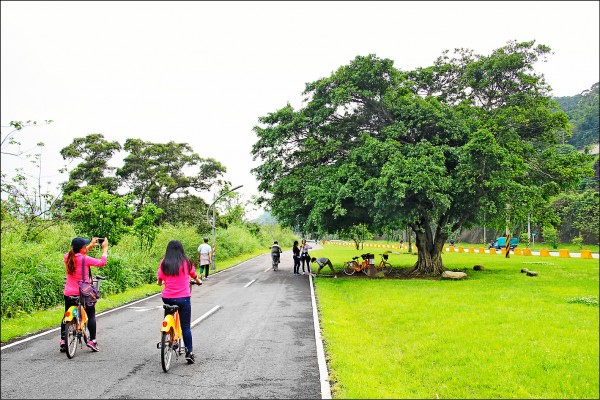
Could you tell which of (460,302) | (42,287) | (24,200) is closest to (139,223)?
(24,200)

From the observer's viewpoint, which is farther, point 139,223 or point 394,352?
point 139,223

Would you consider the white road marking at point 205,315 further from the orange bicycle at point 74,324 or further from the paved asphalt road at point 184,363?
the orange bicycle at point 74,324

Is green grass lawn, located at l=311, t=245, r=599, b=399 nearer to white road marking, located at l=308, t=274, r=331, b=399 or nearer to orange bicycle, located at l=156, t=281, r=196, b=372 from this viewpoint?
white road marking, located at l=308, t=274, r=331, b=399

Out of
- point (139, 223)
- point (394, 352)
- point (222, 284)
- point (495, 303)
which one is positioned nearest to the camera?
point (394, 352)

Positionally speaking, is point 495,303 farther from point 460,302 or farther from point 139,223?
point 139,223

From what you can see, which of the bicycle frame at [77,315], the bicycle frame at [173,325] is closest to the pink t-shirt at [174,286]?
the bicycle frame at [173,325]

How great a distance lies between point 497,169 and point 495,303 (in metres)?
7.70

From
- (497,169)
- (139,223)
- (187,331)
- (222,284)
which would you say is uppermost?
(497,169)

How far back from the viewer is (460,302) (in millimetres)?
12258

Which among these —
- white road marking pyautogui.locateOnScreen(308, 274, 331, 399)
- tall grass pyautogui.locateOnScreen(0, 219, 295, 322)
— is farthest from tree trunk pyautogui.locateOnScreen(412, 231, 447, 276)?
tall grass pyautogui.locateOnScreen(0, 219, 295, 322)

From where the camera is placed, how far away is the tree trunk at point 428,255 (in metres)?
21.5

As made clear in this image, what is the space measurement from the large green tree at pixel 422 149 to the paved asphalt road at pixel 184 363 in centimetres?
837

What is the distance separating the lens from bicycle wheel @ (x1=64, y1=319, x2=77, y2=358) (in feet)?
22.3

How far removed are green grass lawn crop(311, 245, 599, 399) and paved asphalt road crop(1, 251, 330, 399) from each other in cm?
64
